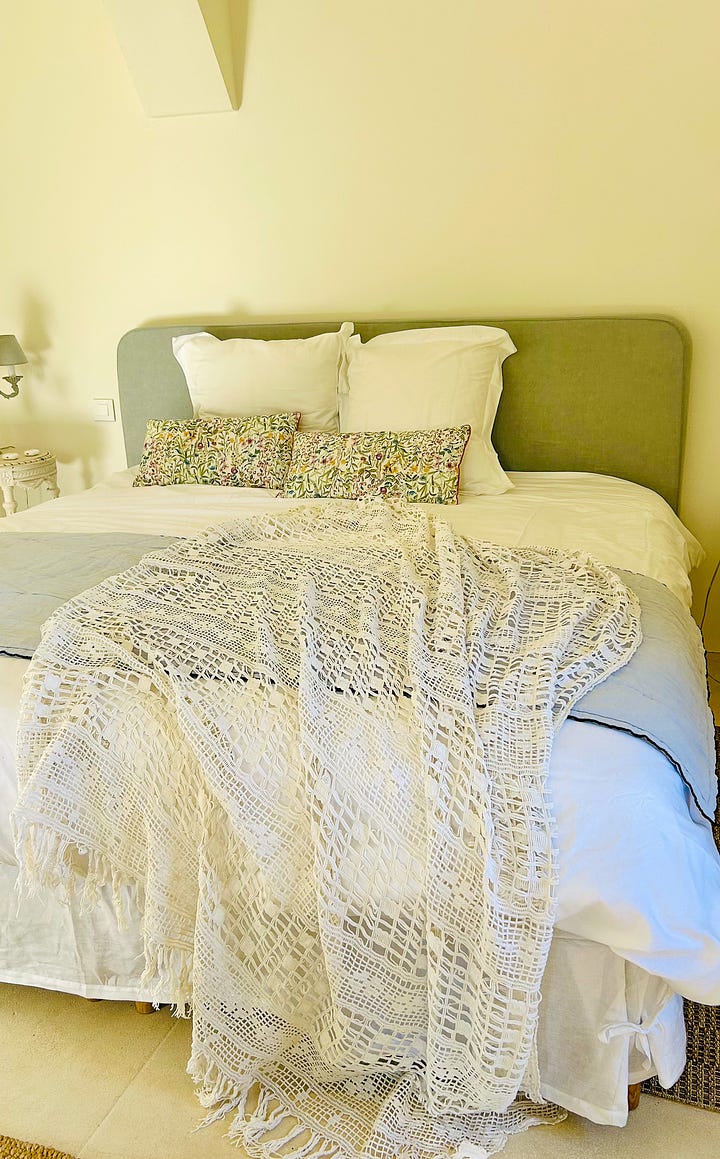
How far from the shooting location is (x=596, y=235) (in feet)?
8.94

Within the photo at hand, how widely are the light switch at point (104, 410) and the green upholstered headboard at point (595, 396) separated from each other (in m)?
1.08

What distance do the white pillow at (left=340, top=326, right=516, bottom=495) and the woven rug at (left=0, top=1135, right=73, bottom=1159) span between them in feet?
5.94

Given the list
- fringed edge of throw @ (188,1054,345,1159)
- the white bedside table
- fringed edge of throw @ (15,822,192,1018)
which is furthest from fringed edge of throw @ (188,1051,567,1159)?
the white bedside table

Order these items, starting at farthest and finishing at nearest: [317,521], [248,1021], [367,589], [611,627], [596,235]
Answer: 1. [596,235]
2. [317,521]
3. [367,589]
4. [611,627]
5. [248,1021]

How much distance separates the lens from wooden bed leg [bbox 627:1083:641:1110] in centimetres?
137

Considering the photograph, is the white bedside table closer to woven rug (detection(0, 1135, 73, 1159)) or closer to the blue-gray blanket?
the blue-gray blanket

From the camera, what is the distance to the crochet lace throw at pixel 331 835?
125cm

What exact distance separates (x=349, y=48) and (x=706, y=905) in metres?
2.63

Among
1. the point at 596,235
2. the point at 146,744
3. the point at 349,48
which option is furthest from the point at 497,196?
the point at 146,744

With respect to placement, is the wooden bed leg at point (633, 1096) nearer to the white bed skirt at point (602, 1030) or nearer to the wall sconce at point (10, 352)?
the white bed skirt at point (602, 1030)

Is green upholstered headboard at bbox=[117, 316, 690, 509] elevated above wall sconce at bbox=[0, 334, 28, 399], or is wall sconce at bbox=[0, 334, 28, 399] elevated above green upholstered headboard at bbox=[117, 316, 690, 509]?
wall sconce at bbox=[0, 334, 28, 399]

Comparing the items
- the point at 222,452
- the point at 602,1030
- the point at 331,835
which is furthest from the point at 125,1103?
the point at 222,452

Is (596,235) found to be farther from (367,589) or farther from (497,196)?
(367,589)

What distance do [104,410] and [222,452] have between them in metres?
0.97
